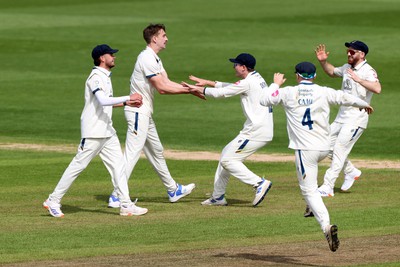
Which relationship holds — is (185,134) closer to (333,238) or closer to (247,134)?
(247,134)

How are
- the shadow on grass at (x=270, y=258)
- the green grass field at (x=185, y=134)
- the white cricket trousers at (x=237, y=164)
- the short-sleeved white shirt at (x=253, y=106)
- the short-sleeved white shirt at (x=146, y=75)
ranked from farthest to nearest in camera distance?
the white cricket trousers at (x=237, y=164), the short-sleeved white shirt at (x=146, y=75), the short-sleeved white shirt at (x=253, y=106), the green grass field at (x=185, y=134), the shadow on grass at (x=270, y=258)

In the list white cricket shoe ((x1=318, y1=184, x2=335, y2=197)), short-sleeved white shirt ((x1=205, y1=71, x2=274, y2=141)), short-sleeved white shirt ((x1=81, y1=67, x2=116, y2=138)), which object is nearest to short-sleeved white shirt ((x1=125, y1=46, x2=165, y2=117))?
short-sleeved white shirt ((x1=81, y1=67, x2=116, y2=138))

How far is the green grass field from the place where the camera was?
15250 millimetres

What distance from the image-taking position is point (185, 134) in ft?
91.2

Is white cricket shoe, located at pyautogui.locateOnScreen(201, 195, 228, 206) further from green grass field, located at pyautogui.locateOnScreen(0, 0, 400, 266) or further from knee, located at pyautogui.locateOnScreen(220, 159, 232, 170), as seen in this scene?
knee, located at pyautogui.locateOnScreen(220, 159, 232, 170)

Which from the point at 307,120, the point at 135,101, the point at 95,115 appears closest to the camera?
the point at 307,120

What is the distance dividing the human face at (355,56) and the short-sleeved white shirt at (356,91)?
3.0 inches

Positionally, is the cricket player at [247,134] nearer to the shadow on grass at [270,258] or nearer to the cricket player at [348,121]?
the cricket player at [348,121]

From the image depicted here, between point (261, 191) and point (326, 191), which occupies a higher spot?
point (261, 191)

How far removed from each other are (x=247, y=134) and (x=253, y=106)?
0.46 m

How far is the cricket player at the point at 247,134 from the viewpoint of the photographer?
18.2 meters

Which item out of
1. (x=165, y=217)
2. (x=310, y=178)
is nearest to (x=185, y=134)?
(x=165, y=217)

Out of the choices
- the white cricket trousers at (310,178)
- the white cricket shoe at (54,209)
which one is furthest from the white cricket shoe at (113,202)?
the white cricket trousers at (310,178)

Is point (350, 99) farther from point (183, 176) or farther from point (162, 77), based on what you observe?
point (183, 176)
